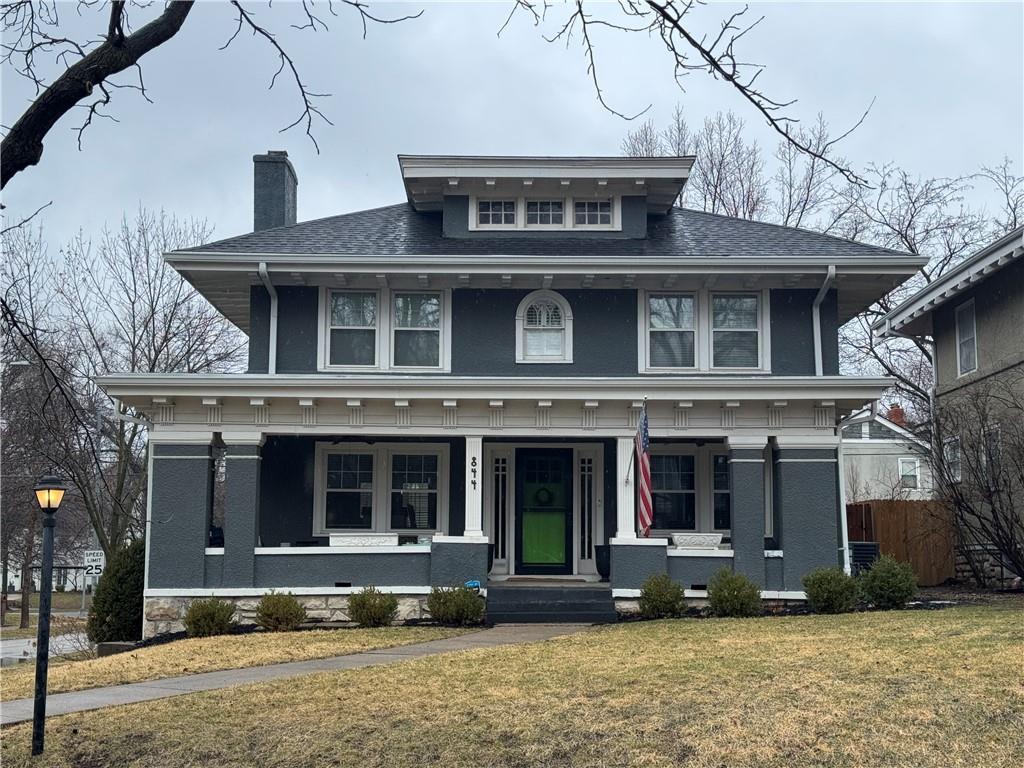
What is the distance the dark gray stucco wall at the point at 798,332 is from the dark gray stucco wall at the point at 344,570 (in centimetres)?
681

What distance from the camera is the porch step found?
16.6m

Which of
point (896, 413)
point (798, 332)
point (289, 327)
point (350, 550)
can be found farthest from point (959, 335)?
point (896, 413)

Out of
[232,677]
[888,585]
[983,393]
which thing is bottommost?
[232,677]

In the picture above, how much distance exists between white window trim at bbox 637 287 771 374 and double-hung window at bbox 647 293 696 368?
0.06 metres

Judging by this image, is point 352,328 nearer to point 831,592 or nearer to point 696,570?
point 696,570

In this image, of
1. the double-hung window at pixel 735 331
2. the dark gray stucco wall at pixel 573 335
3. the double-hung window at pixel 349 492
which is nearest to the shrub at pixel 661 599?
the dark gray stucco wall at pixel 573 335

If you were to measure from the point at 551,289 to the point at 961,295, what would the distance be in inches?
363

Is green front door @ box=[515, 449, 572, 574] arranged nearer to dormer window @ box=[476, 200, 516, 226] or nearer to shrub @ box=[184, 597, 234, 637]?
dormer window @ box=[476, 200, 516, 226]

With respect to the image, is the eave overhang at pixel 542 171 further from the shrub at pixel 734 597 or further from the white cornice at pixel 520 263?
the shrub at pixel 734 597

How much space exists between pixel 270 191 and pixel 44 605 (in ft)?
48.1

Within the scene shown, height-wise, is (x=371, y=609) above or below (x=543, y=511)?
below

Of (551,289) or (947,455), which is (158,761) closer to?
(551,289)

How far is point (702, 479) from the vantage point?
1947 cm

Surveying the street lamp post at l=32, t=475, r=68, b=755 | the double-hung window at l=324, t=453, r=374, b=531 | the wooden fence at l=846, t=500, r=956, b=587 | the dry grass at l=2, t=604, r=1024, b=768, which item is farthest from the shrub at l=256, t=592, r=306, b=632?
the wooden fence at l=846, t=500, r=956, b=587
